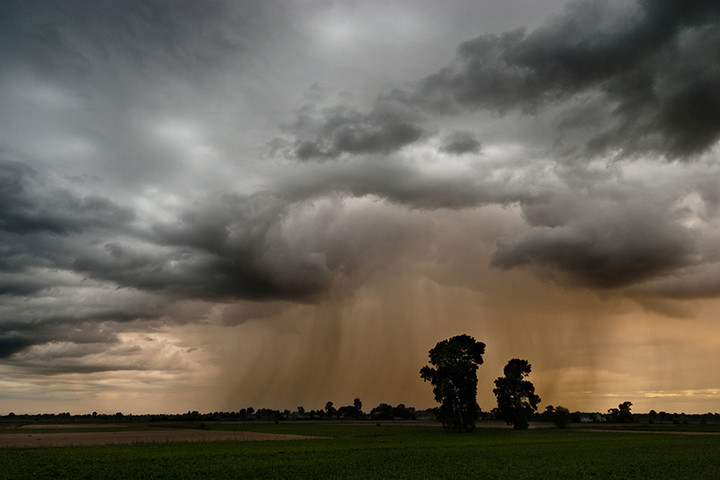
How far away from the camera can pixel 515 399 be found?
151 m

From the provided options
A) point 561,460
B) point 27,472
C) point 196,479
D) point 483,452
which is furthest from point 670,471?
point 27,472

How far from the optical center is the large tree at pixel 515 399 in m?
150

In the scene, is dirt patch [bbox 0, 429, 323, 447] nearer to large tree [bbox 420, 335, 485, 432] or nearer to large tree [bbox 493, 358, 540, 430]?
large tree [bbox 420, 335, 485, 432]

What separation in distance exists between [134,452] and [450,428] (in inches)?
3406

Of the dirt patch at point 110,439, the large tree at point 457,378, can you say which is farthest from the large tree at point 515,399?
the dirt patch at point 110,439

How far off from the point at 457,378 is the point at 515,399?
31112mm

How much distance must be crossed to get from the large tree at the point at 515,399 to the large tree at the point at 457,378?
2338cm

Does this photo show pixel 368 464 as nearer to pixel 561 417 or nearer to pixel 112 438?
pixel 112 438

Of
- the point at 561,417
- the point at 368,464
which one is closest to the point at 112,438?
the point at 368,464

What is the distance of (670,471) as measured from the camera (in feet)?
154

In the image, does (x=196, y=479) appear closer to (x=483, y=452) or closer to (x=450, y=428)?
(x=483, y=452)

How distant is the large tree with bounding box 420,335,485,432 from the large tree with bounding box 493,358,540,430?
23.4 meters

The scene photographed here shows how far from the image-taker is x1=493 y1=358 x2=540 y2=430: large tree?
150375 millimetres

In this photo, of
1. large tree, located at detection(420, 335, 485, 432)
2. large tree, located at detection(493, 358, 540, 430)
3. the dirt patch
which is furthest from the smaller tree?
the dirt patch
